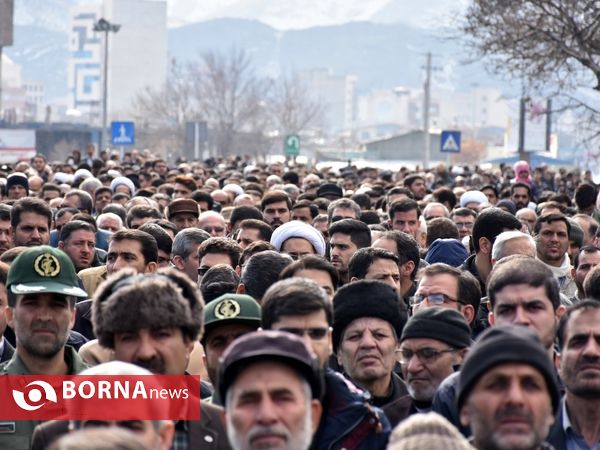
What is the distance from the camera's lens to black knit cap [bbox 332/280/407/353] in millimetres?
7680

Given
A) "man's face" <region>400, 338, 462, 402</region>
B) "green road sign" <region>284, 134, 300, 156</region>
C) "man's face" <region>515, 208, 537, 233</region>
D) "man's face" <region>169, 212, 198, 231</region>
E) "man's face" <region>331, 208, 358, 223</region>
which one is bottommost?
"man's face" <region>400, 338, 462, 402</region>

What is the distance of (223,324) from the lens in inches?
294

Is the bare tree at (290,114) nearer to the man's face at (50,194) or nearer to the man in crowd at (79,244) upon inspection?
the man's face at (50,194)

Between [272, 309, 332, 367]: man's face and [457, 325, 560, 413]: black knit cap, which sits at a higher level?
[457, 325, 560, 413]: black knit cap

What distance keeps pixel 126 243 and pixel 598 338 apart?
4.62m

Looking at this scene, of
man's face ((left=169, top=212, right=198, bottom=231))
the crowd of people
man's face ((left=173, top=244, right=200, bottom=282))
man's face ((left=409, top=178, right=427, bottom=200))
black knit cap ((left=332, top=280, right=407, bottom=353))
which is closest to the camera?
the crowd of people

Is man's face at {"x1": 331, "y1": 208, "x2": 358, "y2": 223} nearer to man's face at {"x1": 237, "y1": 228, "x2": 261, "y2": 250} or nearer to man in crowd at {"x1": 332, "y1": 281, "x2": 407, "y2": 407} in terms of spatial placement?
man's face at {"x1": 237, "y1": 228, "x2": 261, "y2": 250}

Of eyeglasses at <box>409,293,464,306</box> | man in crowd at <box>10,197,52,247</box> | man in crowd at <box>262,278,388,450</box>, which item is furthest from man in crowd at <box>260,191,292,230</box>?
man in crowd at <box>262,278,388,450</box>

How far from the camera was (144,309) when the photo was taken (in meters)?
6.30

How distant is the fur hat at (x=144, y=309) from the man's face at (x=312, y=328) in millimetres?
489

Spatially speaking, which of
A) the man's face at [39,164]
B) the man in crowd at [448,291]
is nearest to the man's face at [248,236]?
the man in crowd at [448,291]

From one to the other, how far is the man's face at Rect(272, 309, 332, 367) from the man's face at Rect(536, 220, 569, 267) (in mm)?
5967

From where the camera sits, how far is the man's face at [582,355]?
670 cm

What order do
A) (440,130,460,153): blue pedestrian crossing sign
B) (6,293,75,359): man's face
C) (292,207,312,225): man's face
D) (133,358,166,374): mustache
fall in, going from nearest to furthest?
(133,358,166,374): mustache < (6,293,75,359): man's face < (292,207,312,225): man's face < (440,130,460,153): blue pedestrian crossing sign
